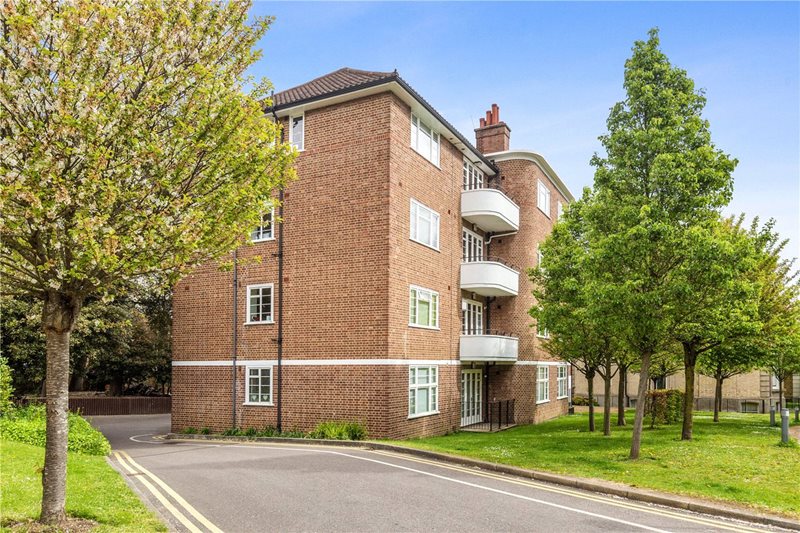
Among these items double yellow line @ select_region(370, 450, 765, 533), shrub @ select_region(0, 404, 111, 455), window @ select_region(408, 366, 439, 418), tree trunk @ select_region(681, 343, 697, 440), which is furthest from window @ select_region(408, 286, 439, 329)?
shrub @ select_region(0, 404, 111, 455)

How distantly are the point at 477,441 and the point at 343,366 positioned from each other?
4600 mm

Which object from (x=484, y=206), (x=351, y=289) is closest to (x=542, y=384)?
(x=484, y=206)

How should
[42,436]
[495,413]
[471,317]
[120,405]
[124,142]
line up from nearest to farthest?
[124,142], [42,436], [471,317], [495,413], [120,405]

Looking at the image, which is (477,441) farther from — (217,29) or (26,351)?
(26,351)

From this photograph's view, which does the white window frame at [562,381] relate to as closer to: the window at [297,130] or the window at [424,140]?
the window at [424,140]

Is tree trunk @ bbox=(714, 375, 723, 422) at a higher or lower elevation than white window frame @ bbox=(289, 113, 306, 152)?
lower

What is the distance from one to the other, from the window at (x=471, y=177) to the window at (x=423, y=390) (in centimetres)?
834

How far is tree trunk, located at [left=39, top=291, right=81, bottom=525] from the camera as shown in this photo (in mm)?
7543

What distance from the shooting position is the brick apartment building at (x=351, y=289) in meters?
19.8

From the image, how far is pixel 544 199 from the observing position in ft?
105

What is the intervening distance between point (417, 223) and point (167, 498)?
43.8 feet

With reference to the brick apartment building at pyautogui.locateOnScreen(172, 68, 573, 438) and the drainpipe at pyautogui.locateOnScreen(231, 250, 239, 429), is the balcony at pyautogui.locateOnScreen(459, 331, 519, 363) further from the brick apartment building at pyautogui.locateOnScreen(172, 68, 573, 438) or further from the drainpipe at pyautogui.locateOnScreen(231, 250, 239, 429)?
the drainpipe at pyautogui.locateOnScreen(231, 250, 239, 429)

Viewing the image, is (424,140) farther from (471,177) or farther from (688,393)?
(688,393)

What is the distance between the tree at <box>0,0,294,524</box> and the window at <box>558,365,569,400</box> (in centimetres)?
2997
